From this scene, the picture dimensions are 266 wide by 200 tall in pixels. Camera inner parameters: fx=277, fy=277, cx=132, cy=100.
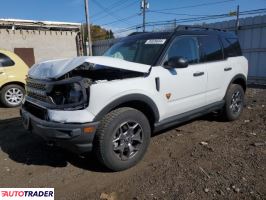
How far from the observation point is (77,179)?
354 centimetres

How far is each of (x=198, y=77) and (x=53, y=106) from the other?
2.43m

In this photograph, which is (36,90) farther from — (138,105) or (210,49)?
(210,49)

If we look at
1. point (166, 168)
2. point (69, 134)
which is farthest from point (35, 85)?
point (166, 168)

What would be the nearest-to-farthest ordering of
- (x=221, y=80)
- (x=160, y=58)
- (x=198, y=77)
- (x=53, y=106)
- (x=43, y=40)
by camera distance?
1. (x=53, y=106)
2. (x=160, y=58)
3. (x=198, y=77)
4. (x=221, y=80)
5. (x=43, y=40)

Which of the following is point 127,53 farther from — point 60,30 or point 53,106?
point 60,30

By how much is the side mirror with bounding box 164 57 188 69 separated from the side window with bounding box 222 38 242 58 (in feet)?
5.77

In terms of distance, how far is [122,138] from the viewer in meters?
3.62

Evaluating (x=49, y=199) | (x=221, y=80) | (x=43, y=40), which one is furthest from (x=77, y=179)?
(x=43, y=40)

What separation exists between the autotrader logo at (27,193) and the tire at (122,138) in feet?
2.35

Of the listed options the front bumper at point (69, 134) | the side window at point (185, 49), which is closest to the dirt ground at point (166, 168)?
the front bumper at point (69, 134)

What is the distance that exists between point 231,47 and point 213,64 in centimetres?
95

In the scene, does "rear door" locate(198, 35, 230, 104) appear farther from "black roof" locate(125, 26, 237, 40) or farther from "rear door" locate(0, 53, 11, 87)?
"rear door" locate(0, 53, 11, 87)

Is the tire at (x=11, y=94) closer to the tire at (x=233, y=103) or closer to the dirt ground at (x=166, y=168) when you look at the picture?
the dirt ground at (x=166, y=168)

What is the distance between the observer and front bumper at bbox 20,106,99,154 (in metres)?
3.19
